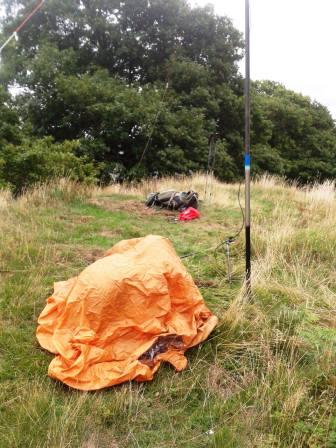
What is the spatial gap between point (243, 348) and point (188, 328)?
1.22 feet

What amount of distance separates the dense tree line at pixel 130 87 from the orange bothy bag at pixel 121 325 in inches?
257

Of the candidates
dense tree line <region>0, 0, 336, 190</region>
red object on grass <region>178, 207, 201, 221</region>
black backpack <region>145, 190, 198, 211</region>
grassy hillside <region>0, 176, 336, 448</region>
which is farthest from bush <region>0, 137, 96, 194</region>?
grassy hillside <region>0, 176, 336, 448</region>

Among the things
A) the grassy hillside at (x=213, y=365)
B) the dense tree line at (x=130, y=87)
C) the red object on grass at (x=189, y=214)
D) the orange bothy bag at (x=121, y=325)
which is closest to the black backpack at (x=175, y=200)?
the red object on grass at (x=189, y=214)

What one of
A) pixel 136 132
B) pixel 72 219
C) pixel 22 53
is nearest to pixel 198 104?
pixel 136 132

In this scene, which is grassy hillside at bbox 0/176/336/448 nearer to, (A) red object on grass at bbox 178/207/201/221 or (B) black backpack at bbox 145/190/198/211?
(A) red object on grass at bbox 178/207/201/221

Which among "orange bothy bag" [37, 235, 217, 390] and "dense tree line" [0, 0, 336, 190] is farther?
"dense tree line" [0, 0, 336, 190]

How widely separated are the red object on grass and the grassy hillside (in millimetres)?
1321

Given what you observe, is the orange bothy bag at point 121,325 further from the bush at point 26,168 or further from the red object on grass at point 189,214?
the bush at point 26,168

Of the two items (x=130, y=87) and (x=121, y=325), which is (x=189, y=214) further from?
(x=130, y=87)

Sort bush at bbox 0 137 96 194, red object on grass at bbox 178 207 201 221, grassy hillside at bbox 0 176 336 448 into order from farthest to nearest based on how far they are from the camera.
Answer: bush at bbox 0 137 96 194 < red object on grass at bbox 178 207 201 221 < grassy hillside at bbox 0 176 336 448

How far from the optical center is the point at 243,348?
8.41 feet

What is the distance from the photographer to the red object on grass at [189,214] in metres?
6.09

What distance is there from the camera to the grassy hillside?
6.43 ft

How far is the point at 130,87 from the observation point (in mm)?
13617
